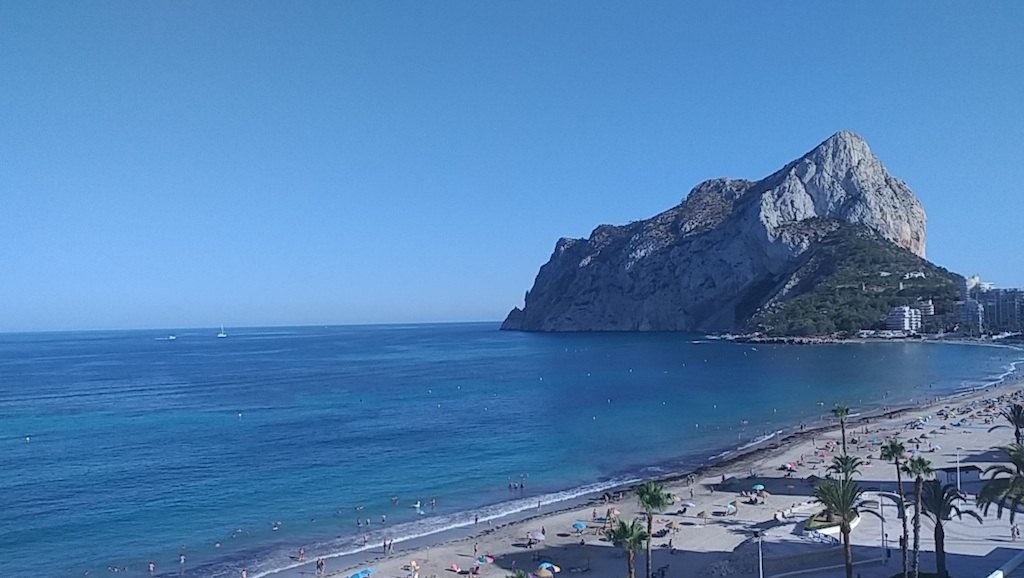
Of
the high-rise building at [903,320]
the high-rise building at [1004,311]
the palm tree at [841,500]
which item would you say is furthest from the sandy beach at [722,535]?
the high-rise building at [1004,311]

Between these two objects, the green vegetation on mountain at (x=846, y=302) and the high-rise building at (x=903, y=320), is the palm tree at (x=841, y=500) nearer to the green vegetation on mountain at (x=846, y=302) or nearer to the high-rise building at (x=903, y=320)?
the green vegetation on mountain at (x=846, y=302)

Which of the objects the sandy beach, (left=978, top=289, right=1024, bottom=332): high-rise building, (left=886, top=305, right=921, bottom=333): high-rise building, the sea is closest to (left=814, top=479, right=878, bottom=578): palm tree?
the sandy beach

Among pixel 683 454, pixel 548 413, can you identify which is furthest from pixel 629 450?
pixel 548 413

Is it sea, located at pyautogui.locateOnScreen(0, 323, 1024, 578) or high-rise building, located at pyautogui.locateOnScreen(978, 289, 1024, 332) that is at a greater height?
high-rise building, located at pyautogui.locateOnScreen(978, 289, 1024, 332)

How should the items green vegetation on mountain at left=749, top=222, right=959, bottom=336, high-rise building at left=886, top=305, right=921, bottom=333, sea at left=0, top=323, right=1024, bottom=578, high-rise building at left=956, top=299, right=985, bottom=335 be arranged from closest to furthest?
sea at left=0, top=323, right=1024, bottom=578 < high-rise building at left=956, top=299, right=985, bottom=335 < high-rise building at left=886, top=305, right=921, bottom=333 < green vegetation on mountain at left=749, top=222, right=959, bottom=336

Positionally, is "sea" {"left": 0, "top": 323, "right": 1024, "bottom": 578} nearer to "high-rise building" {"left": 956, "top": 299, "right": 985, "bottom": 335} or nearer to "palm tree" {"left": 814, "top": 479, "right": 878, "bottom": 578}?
"palm tree" {"left": 814, "top": 479, "right": 878, "bottom": 578}

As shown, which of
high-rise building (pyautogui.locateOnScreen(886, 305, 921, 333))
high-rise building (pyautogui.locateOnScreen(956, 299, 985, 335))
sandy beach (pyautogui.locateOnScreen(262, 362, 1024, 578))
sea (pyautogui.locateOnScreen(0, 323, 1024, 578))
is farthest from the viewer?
high-rise building (pyautogui.locateOnScreen(886, 305, 921, 333))
